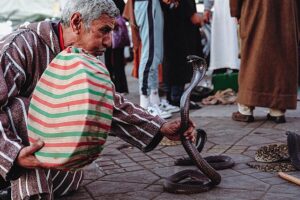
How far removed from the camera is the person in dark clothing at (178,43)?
633 cm

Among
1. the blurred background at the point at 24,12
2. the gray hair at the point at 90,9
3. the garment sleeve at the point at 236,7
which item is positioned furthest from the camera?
the blurred background at the point at 24,12

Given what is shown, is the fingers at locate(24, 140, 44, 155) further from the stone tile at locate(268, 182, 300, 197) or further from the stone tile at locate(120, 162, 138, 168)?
the stone tile at locate(120, 162, 138, 168)

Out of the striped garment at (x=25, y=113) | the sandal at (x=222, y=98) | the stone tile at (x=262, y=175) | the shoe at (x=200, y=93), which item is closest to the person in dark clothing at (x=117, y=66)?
the shoe at (x=200, y=93)

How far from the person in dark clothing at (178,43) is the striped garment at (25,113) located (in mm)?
3264

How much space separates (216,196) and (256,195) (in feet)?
0.70

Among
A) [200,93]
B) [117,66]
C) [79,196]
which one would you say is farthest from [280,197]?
[117,66]

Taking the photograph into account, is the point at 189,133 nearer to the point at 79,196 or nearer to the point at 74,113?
the point at 79,196

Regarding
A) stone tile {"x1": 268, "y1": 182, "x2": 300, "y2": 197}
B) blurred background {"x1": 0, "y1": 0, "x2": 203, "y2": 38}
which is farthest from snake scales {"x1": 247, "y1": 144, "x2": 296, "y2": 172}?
blurred background {"x1": 0, "y1": 0, "x2": 203, "y2": 38}

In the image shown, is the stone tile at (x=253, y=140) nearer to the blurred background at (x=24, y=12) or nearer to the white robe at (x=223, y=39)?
the white robe at (x=223, y=39)

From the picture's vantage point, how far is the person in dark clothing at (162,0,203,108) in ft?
20.8

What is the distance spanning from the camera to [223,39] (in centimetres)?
735

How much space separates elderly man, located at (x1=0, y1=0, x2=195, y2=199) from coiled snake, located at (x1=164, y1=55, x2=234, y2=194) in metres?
0.09

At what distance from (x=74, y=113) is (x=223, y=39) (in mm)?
5404

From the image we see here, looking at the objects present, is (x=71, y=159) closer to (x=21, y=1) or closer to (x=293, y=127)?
(x=293, y=127)
